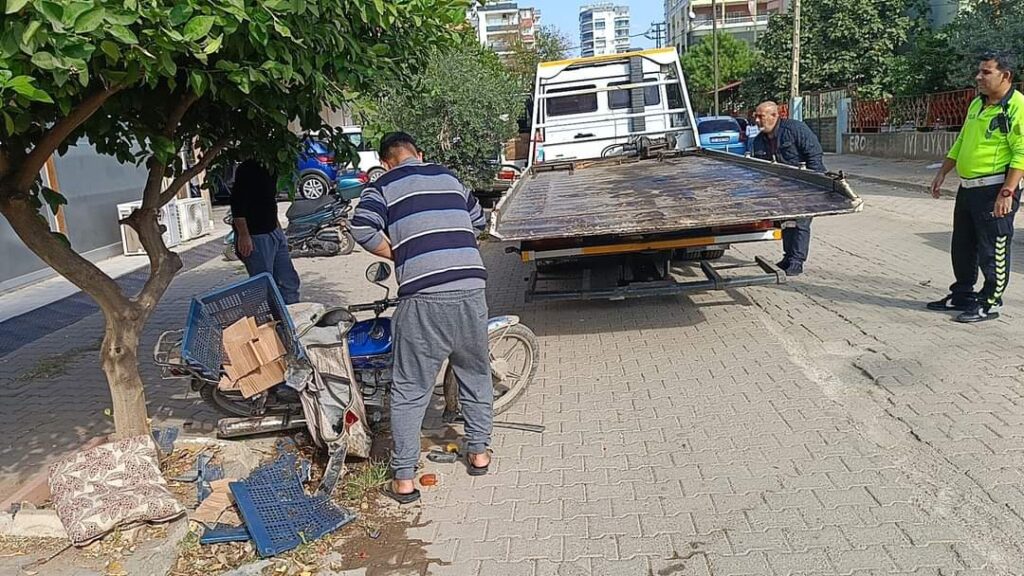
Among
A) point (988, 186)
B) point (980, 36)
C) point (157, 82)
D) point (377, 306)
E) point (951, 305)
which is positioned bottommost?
point (951, 305)

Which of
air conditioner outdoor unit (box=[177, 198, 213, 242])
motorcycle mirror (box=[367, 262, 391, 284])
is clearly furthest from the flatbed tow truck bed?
air conditioner outdoor unit (box=[177, 198, 213, 242])

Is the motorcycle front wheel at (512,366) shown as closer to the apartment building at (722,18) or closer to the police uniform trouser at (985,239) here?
the police uniform trouser at (985,239)

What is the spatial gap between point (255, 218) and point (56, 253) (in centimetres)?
234

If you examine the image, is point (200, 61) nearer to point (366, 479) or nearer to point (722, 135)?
point (366, 479)

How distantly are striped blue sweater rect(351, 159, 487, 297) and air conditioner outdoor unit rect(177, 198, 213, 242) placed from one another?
10.7 m

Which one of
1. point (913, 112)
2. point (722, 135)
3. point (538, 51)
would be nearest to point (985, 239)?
point (722, 135)

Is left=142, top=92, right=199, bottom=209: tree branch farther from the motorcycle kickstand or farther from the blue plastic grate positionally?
the motorcycle kickstand

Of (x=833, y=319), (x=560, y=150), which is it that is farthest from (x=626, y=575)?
(x=560, y=150)

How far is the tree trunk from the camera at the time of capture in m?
3.95

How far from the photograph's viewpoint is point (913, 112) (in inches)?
830

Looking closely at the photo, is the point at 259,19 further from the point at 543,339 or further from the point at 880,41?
the point at 880,41

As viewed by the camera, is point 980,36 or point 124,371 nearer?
point 124,371

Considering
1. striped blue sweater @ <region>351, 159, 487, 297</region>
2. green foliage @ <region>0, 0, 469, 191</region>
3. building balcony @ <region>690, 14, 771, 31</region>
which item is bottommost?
striped blue sweater @ <region>351, 159, 487, 297</region>

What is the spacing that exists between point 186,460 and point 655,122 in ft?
26.6
